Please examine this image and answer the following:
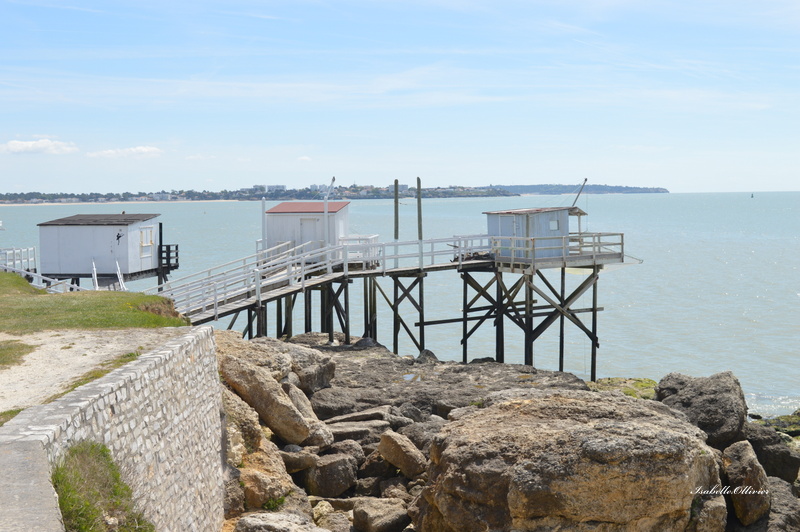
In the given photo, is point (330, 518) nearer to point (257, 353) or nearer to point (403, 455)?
point (403, 455)

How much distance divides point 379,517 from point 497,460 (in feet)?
7.04

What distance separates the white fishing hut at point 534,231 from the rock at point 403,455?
46.9ft

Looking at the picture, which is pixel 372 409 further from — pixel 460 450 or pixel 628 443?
pixel 628 443

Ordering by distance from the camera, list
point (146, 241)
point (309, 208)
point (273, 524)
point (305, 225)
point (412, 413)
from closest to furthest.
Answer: point (273, 524), point (412, 413), point (305, 225), point (309, 208), point (146, 241)

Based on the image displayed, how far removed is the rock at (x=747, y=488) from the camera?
460 inches

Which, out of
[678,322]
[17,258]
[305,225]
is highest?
[305,225]

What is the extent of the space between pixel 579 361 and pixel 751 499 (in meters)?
22.7

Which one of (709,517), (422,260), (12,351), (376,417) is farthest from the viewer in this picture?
(422,260)

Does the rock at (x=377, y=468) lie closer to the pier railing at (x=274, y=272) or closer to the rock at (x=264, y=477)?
the rock at (x=264, y=477)

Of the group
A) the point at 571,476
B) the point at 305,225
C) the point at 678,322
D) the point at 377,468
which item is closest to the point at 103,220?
the point at 305,225

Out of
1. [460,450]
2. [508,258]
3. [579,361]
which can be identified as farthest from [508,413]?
[579,361]

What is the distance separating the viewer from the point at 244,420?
1305cm

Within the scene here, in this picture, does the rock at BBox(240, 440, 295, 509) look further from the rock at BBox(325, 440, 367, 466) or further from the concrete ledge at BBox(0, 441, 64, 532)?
the concrete ledge at BBox(0, 441, 64, 532)

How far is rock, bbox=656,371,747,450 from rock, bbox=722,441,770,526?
2596mm
